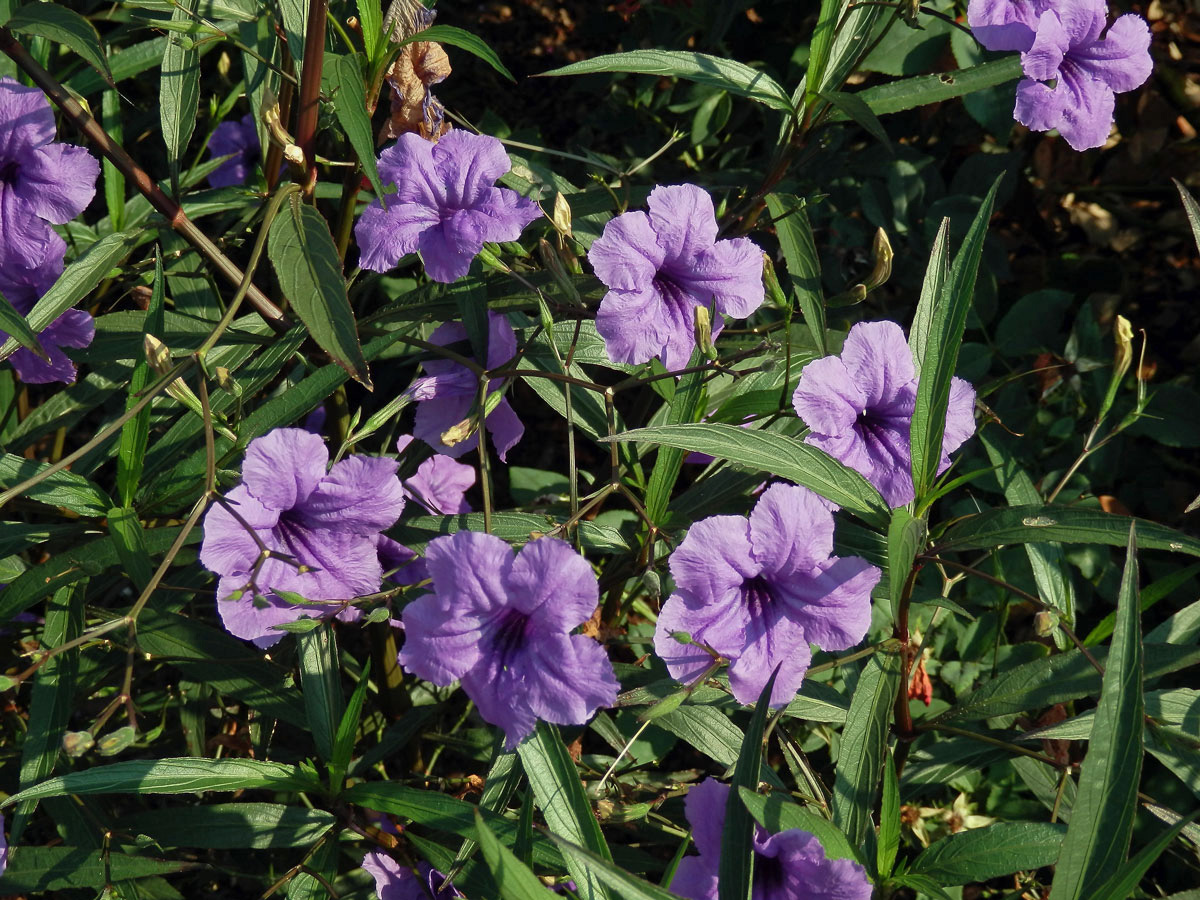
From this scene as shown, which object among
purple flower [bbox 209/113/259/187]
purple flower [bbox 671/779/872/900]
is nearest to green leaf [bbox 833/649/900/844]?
purple flower [bbox 671/779/872/900]

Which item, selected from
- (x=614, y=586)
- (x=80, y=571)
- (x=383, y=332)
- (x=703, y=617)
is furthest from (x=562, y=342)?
(x=80, y=571)

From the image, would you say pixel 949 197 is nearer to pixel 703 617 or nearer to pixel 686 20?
pixel 686 20

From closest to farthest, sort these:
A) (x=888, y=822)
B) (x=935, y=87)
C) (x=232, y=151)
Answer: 1. (x=888, y=822)
2. (x=935, y=87)
3. (x=232, y=151)

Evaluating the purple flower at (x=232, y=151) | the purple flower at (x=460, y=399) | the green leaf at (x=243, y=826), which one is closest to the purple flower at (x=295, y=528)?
the purple flower at (x=460, y=399)

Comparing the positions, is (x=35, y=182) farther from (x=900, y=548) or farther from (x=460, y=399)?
(x=900, y=548)

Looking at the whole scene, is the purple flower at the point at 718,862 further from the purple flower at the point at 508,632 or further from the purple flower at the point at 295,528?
the purple flower at the point at 295,528

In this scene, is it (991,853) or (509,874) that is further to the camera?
(991,853)

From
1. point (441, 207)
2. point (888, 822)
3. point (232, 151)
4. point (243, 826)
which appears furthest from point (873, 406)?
point (232, 151)
